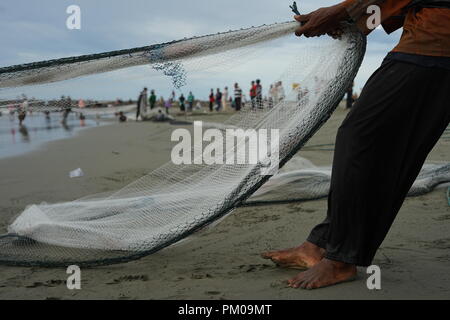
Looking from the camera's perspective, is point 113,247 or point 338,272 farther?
point 113,247

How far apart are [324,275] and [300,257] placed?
30cm

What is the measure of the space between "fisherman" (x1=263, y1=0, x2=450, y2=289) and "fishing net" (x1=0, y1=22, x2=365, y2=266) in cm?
42

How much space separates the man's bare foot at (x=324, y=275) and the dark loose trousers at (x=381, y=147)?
0.21 ft

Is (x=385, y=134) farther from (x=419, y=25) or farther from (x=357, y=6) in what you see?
(x=357, y=6)

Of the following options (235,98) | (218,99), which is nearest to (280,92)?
(235,98)

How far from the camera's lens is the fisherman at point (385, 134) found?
2238 mm

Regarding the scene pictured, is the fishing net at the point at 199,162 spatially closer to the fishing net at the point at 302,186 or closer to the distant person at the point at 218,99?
the fishing net at the point at 302,186

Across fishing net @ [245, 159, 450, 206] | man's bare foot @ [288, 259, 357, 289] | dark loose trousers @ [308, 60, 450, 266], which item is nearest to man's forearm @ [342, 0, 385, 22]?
→ dark loose trousers @ [308, 60, 450, 266]

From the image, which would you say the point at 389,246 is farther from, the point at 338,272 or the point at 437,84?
the point at 437,84

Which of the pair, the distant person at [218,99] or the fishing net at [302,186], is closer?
the fishing net at [302,186]

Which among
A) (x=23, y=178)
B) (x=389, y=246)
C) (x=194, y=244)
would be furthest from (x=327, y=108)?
(x=23, y=178)

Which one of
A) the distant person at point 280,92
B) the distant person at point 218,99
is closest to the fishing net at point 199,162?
the distant person at point 280,92

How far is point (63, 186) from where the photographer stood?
597cm

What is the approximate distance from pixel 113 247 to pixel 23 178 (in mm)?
4010
